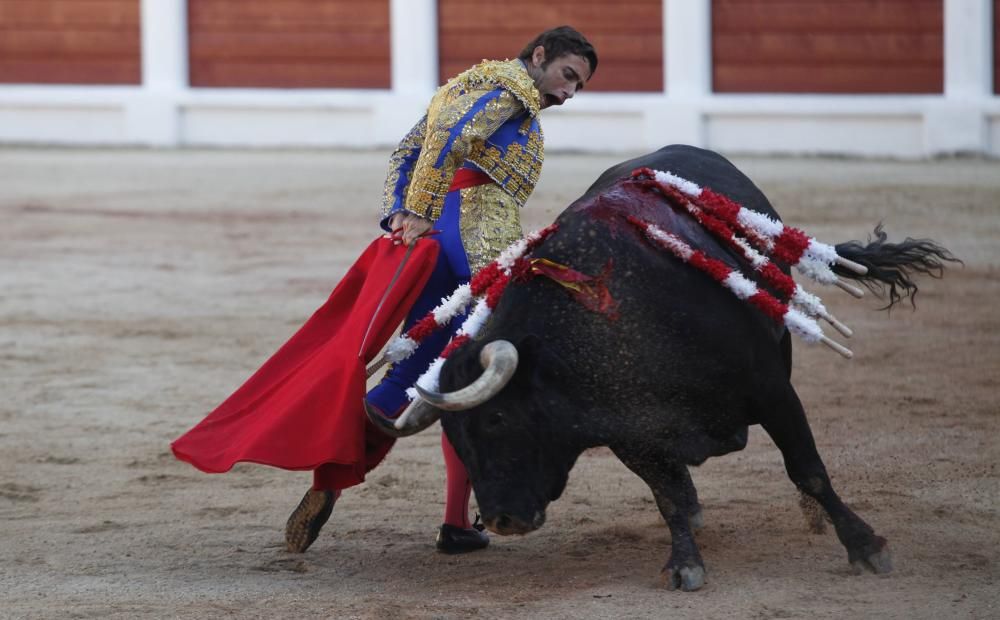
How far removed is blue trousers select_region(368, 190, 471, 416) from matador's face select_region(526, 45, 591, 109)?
0.97ft

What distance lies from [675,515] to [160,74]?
10.6 meters

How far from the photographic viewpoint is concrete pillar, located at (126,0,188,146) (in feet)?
43.1

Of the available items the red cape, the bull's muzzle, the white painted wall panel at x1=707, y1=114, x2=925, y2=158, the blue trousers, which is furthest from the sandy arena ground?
the white painted wall panel at x1=707, y1=114, x2=925, y2=158

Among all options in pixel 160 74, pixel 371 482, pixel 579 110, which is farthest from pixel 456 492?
pixel 160 74

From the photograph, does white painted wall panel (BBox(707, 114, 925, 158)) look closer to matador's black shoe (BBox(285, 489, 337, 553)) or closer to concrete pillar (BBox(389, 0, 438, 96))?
concrete pillar (BBox(389, 0, 438, 96))

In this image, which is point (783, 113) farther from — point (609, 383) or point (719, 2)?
point (609, 383)

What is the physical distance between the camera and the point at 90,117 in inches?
532

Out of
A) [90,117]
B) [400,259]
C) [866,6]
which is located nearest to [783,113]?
[866,6]

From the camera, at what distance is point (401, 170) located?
371cm

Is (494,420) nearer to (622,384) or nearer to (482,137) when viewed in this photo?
(622,384)

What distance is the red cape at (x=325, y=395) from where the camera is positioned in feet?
11.4

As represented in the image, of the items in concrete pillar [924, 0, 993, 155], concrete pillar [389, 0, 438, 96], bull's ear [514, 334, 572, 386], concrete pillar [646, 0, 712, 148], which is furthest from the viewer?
concrete pillar [389, 0, 438, 96]

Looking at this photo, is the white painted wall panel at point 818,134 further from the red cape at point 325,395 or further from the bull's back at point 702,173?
the red cape at point 325,395

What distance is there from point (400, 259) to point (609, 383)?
65 centimetres
